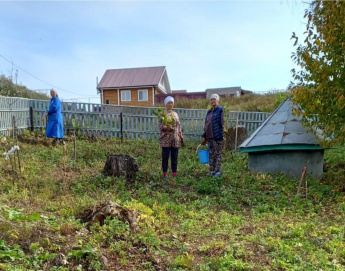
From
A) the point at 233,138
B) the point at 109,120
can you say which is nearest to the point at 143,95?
the point at 109,120

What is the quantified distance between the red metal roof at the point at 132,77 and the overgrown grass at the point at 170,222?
21.6 metres

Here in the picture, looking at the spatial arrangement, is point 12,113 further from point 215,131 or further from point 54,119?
point 215,131

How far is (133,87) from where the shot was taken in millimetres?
27125

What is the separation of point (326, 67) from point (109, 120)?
23.7ft

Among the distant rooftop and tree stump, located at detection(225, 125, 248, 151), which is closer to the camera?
tree stump, located at detection(225, 125, 248, 151)

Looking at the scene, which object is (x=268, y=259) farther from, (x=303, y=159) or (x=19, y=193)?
(x=303, y=159)

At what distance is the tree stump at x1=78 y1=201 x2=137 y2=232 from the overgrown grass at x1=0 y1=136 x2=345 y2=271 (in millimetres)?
106

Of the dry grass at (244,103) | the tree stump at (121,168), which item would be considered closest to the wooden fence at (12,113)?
the tree stump at (121,168)

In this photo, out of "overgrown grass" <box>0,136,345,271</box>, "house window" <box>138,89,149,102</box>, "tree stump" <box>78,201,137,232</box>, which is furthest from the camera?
"house window" <box>138,89,149,102</box>

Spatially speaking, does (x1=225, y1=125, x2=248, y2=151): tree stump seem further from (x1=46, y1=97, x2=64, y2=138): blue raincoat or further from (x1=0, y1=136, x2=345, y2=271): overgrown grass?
(x1=46, y1=97, x2=64, y2=138): blue raincoat

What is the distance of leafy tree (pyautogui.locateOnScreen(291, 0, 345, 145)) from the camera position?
189 inches

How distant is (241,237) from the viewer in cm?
308

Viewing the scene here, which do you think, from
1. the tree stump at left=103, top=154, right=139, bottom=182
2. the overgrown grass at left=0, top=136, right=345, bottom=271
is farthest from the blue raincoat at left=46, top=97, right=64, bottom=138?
the tree stump at left=103, top=154, right=139, bottom=182

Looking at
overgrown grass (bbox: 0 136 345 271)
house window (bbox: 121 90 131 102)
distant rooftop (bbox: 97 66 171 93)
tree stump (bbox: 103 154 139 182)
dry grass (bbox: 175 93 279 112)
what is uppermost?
distant rooftop (bbox: 97 66 171 93)
